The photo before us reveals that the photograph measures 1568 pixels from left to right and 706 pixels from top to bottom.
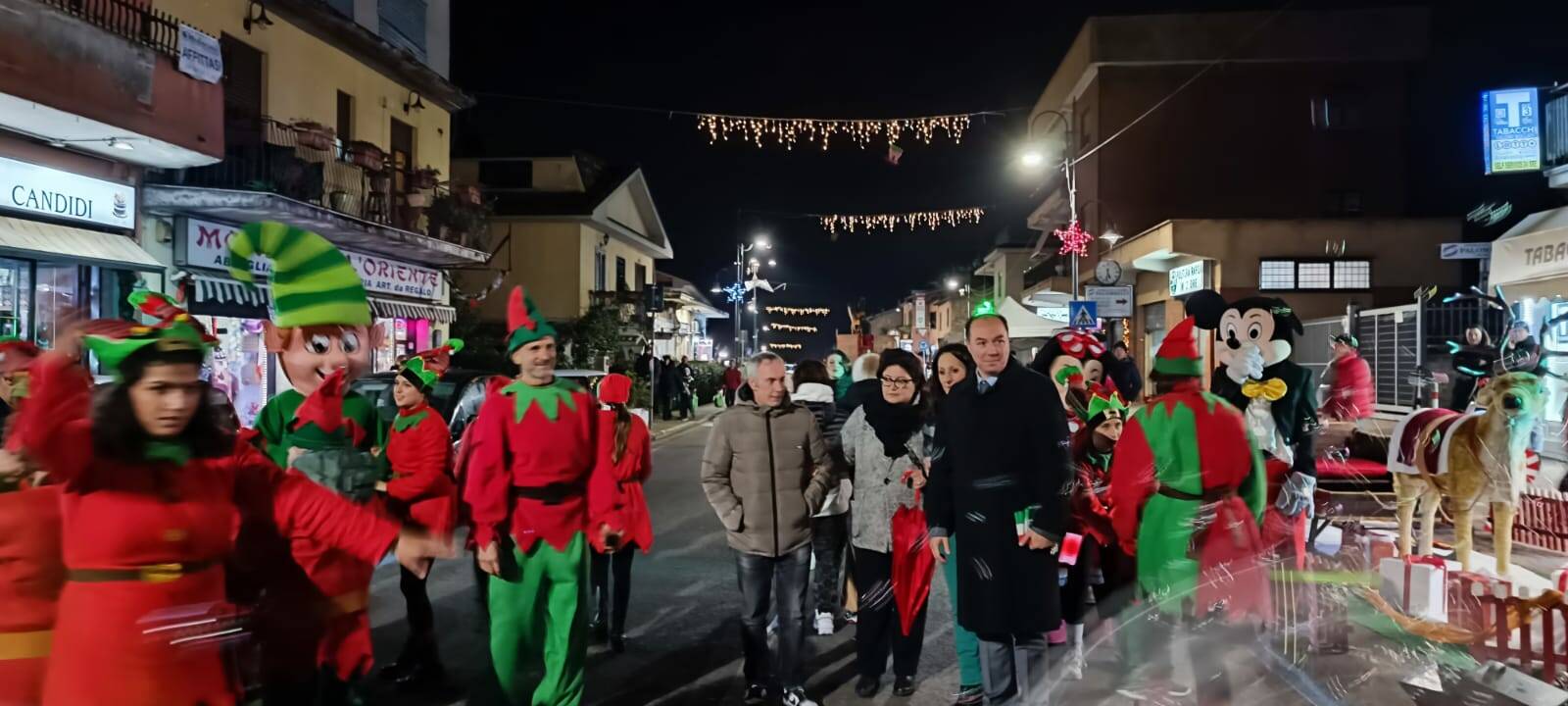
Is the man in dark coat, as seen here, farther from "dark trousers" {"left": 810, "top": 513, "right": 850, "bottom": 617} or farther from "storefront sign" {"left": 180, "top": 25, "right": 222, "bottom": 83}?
"storefront sign" {"left": 180, "top": 25, "right": 222, "bottom": 83}

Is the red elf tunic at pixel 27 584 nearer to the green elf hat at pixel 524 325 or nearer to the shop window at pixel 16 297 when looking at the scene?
the green elf hat at pixel 524 325

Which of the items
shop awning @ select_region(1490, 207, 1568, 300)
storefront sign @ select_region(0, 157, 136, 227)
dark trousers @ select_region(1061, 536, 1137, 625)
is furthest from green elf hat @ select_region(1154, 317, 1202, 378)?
storefront sign @ select_region(0, 157, 136, 227)

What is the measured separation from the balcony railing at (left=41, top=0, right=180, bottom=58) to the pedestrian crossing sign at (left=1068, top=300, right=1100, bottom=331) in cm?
1424

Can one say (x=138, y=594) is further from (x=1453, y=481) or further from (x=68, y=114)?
(x=68, y=114)

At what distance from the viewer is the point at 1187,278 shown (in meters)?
23.8

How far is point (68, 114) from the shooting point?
420 inches

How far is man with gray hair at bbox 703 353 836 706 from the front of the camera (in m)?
5.08

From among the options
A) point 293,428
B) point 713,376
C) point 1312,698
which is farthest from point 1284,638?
point 713,376

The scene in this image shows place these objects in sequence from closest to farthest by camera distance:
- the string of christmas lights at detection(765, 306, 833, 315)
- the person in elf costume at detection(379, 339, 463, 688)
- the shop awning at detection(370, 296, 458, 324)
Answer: the person in elf costume at detection(379, 339, 463, 688)
the shop awning at detection(370, 296, 458, 324)
the string of christmas lights at detection(765, 306, 833, 315)

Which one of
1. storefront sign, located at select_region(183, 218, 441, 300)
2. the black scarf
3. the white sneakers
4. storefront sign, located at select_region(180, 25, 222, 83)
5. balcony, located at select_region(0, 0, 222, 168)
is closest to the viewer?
the black scarf

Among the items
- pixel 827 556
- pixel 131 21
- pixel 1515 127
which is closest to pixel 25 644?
pixel 827 556

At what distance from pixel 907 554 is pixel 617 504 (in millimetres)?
1694

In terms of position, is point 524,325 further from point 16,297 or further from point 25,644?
point 16,297

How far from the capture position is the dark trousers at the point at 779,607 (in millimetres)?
5109
